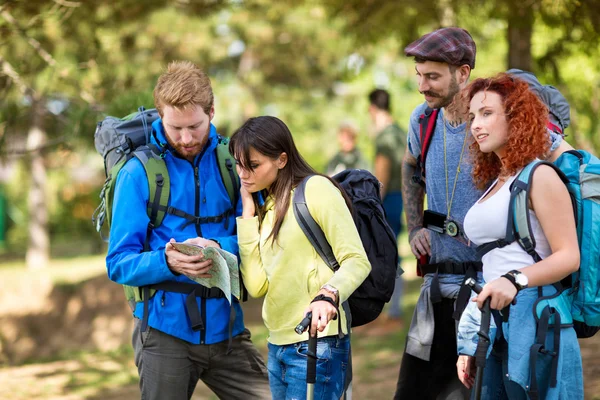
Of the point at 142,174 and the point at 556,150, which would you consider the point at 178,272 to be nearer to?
the point at 142,174

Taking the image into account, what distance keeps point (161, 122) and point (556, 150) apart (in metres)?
1.68

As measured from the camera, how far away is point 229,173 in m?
3.51

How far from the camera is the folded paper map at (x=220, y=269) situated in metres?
3.11

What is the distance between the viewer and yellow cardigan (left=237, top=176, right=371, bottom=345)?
2.95 metres

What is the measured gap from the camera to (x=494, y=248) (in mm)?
2822

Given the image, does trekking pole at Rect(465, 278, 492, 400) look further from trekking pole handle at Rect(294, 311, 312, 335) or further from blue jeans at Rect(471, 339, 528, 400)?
trekking pole handle at Rect(294, 311, 312, 335)

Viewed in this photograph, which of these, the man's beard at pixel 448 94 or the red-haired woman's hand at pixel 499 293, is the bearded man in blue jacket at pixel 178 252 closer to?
the man's beard at pixel 448 94

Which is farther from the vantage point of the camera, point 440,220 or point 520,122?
point 440,220

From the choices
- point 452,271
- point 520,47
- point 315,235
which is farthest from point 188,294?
point 520,47

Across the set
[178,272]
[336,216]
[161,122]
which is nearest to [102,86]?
[161,122]

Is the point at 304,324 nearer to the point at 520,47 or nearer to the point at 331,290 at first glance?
the point at 331,290

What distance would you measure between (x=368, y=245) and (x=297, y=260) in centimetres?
34

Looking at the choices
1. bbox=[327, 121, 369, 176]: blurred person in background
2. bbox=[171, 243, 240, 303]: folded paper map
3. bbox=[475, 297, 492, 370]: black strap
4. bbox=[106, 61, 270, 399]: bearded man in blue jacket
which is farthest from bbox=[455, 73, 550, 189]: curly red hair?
bbox=[327, 121, 369, 176]: blurred person in background

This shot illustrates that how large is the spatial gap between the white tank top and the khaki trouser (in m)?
1.26
